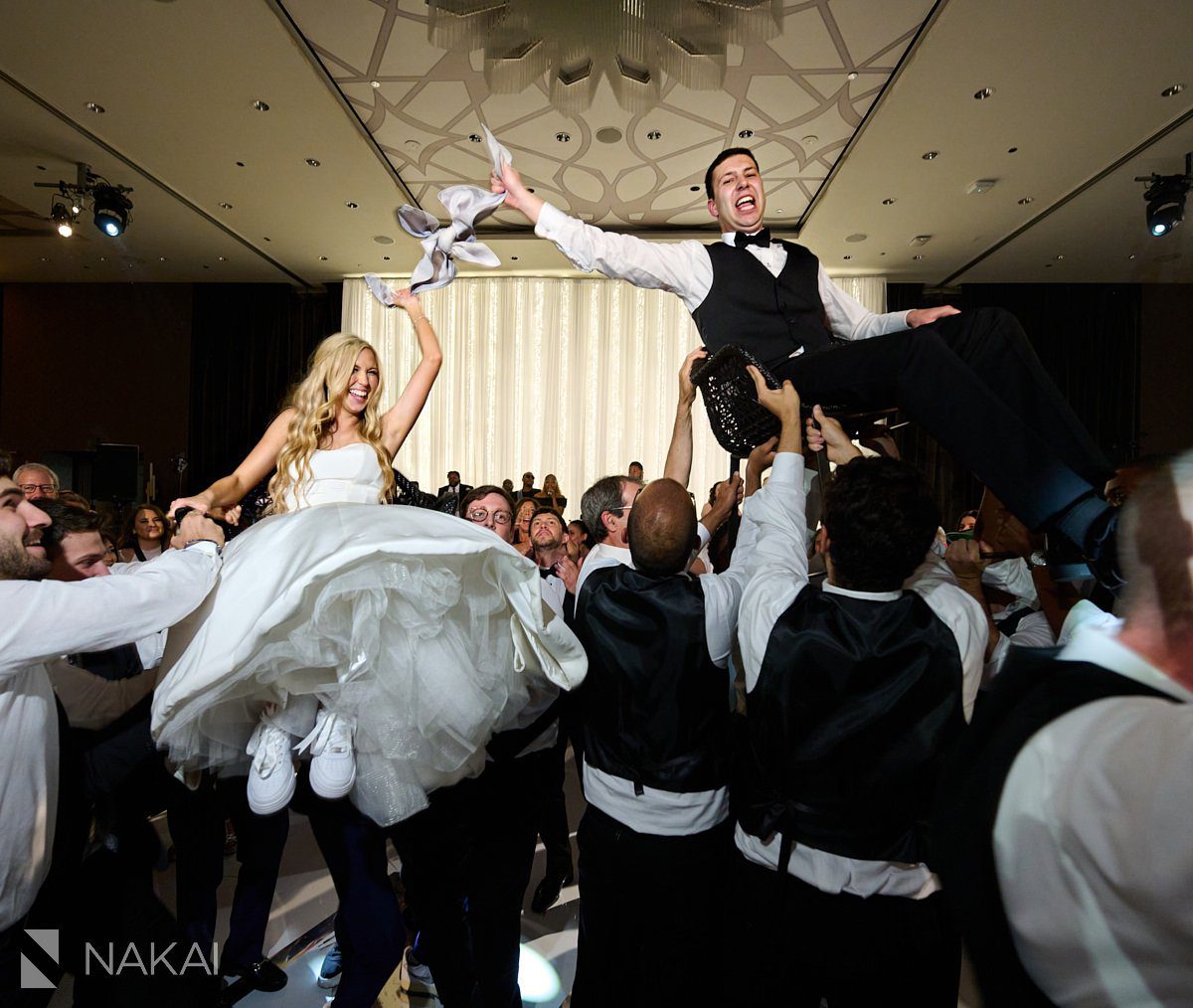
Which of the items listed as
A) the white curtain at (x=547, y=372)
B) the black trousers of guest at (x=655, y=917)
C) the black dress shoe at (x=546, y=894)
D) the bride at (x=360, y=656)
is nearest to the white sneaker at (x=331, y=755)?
the bride at (x=360, y=656)

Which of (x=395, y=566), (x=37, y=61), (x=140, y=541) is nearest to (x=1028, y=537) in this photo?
(x=395, y=566)

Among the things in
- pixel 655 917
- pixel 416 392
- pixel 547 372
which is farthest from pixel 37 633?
pixel 547 372

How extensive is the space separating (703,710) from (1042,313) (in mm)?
11996

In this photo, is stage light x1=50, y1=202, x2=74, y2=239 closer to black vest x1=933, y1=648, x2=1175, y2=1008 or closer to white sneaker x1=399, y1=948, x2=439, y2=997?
white sneaker x1=399, y1=948, x2=439, y2=997

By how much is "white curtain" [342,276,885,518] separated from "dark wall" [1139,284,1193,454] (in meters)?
6.57

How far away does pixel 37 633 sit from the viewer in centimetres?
152

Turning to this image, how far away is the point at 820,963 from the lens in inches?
61.7

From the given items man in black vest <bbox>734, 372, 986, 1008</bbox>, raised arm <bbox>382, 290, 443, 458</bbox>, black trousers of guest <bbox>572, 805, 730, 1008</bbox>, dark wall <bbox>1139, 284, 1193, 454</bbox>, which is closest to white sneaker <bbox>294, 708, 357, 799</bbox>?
black trousers of guest <bbox>572, 805, 730, 1008</bbox>

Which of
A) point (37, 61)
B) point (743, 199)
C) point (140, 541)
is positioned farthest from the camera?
point (37, 61)

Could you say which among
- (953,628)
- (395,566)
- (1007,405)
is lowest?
(953,628)

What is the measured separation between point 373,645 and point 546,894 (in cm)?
208

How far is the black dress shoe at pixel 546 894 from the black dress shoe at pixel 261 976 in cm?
100

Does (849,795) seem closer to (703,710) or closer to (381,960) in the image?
(703,710)

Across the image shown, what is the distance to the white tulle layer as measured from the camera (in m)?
1.46
